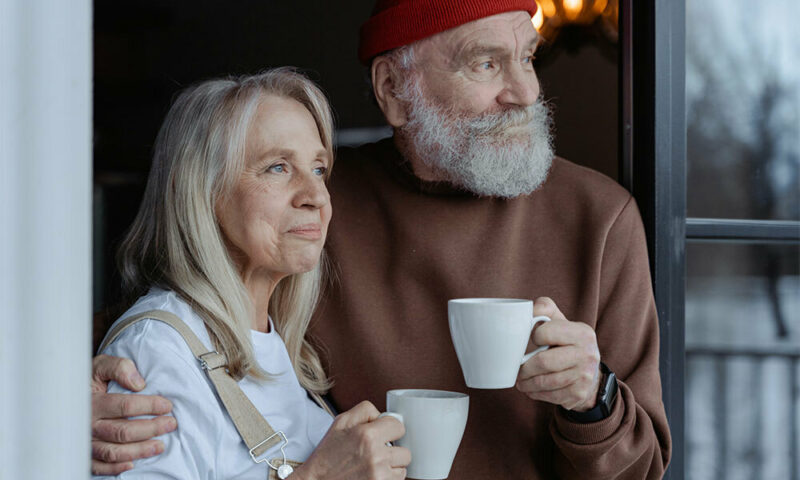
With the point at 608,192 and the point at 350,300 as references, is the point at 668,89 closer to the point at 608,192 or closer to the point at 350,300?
the point at 608,192

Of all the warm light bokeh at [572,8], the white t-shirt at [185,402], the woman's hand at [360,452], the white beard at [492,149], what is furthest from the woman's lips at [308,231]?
the warm light bokeh at [572,8]

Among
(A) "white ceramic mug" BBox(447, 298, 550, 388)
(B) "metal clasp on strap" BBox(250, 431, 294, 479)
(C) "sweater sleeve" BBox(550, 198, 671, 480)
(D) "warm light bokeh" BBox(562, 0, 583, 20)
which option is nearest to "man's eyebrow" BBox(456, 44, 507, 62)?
(C) "sweater sleeve" BBox(550, 198, 671, 480)

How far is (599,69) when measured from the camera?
277cm

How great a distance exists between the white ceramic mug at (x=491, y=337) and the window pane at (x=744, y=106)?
0.92 meters

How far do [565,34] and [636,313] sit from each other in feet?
4.79

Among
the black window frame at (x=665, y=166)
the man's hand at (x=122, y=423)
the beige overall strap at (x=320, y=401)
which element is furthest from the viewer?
the black window frame at (x=665, y=166)

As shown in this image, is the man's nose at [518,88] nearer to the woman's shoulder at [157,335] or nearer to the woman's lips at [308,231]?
the woman's lips at [308,231]

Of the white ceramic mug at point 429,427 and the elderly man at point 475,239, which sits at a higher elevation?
the elderly man at point 475,239

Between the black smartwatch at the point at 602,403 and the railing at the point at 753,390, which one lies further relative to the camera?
Answer: the railing at the point at 753,390

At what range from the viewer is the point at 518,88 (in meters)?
1.74

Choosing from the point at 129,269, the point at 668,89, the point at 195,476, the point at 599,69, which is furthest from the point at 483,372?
the point at 599,69

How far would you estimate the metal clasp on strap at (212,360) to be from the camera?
4.16ft

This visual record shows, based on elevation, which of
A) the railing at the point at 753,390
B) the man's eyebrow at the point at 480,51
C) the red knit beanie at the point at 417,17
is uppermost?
the red knit beanie at the point at 417,17
